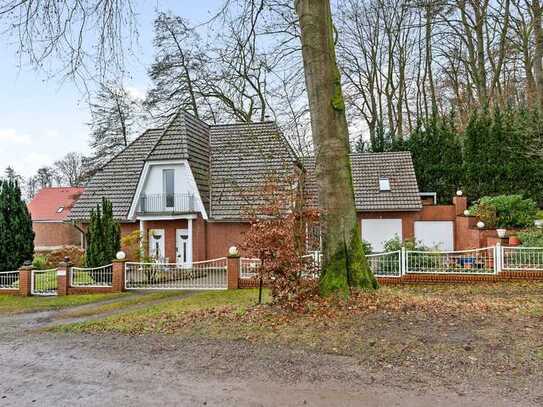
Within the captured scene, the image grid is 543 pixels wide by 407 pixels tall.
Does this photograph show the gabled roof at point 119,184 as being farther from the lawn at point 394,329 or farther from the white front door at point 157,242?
the lawn at point 394,329

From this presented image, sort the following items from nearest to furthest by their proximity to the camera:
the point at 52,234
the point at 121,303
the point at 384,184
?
the point at 121,303, the point at 384,184, the point at 52,234

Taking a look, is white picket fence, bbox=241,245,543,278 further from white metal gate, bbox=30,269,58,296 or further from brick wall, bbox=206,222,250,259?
white metal gate, bbox=30,269,58,296

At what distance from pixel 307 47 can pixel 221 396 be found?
628 centimetres

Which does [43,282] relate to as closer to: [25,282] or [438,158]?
[25,282]

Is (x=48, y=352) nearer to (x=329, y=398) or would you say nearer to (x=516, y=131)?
(x=329, y=398)

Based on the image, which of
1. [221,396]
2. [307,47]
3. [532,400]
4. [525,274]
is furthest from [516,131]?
[221,396]

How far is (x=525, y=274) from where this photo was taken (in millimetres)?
11656

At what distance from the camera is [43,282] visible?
14.0 metres

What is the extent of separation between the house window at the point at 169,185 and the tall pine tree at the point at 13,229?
215 inches

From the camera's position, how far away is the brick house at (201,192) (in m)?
17.7

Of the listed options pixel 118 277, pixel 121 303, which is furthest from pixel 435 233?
pixel 121 303

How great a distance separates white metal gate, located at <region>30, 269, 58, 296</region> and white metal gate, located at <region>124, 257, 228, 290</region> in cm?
265

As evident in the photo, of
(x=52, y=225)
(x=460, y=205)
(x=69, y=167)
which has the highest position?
(x=69, y=167)

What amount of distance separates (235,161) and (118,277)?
27.5 ft
